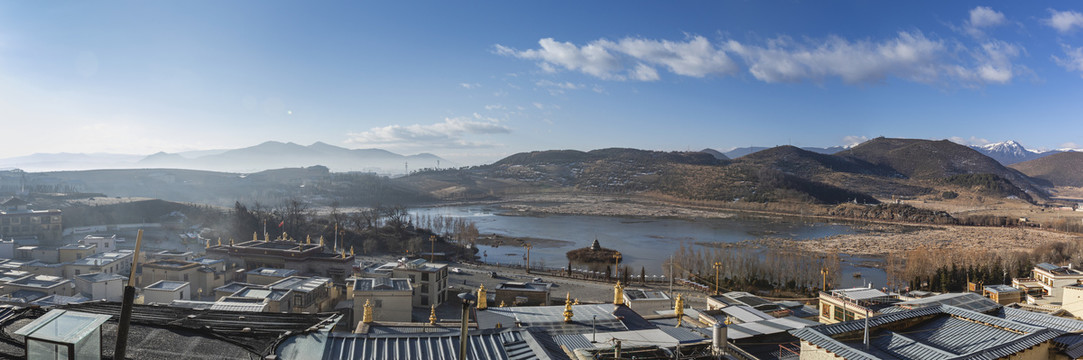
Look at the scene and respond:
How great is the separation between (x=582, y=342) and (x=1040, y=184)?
599 feet

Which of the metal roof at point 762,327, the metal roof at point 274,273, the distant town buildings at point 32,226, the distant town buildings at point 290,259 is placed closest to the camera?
the metal roof at point 762,327

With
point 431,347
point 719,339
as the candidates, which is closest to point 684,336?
point 719,339

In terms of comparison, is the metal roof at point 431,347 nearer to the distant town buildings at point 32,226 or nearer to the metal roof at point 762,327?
the metal roof at point 762,327

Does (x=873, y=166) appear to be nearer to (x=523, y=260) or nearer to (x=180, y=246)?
(x=523, y=260)

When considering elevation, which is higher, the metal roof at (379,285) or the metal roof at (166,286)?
the metal roof at (379,285)

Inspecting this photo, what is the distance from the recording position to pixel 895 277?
85.9ft

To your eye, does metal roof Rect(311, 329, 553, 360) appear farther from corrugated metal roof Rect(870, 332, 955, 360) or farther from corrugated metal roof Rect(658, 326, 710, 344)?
corrugated metal roof Rect(870, 332, 955, 360)

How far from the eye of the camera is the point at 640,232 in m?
48.2

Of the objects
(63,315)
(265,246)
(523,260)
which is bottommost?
(523,260)

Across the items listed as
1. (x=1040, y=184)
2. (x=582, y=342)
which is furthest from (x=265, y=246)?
(x=1040, y=184)

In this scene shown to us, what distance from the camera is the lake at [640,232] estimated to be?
108 ft

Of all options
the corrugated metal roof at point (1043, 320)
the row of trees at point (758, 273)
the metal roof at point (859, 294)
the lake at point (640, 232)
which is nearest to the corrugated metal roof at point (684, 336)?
the corrugated metal roof at point (1043, 320)

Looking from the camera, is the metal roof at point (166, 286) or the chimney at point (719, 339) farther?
the metal roof at point (166, 286)

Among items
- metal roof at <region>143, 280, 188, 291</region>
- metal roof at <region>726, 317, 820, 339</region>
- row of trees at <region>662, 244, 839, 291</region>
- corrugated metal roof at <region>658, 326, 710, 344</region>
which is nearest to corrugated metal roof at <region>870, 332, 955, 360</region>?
corrugated metal roof at <region>658, 326, 710, 344</region>
